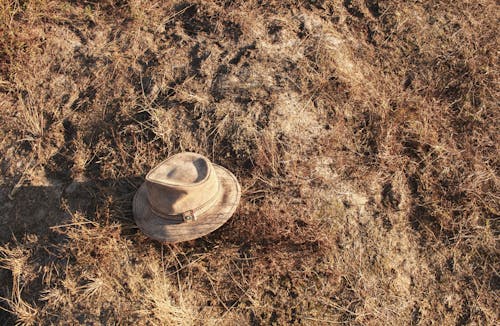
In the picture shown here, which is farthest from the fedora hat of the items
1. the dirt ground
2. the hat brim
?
the dirt ground

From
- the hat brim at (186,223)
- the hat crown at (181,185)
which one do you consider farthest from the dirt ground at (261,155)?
the hat crown at (181,185)

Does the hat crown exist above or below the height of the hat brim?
above

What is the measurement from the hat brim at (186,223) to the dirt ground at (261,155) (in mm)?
196

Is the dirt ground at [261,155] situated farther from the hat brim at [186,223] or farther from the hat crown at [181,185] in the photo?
the hat crown at [181,185]

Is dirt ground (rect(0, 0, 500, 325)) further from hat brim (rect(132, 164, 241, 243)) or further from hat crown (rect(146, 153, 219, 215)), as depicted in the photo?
hat crown (rect(146, 153, 219, 215))

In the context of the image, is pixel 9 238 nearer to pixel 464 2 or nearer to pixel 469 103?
pixel 469 103

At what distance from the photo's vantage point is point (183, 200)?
315cm

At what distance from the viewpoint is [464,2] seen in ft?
16.7

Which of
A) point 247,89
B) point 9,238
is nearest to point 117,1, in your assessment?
point 247,89

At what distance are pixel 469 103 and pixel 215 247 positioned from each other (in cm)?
313

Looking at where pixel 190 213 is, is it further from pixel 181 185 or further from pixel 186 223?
pixel 181 185

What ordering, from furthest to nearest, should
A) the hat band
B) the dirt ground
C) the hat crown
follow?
the dirt ground < the hat band < the hat crown

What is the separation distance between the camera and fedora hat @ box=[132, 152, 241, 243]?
10.2ft

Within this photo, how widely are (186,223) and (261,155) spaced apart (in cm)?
97
